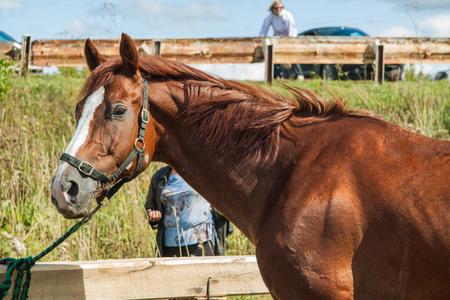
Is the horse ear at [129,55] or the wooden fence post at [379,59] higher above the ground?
the wooden fence post at [379,59]

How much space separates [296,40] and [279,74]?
1.29 meters

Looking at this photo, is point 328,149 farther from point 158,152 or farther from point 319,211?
point 158,152

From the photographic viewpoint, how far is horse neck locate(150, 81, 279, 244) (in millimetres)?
2562

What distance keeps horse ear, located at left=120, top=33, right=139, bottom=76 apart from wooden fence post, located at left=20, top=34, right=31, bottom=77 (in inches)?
268

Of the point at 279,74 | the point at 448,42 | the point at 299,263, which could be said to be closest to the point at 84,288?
the point at 299,263

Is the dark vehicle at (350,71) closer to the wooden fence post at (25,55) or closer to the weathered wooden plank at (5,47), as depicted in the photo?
the wooden fence post at (25,55)

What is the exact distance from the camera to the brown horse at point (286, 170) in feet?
7.14

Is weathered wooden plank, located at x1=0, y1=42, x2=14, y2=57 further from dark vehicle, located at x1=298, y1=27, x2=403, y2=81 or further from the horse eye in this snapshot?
the horse eye

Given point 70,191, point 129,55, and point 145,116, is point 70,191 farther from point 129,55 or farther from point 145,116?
point 129,55

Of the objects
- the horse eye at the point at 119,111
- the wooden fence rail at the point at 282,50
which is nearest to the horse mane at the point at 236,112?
the horse eye at the point at 119,111

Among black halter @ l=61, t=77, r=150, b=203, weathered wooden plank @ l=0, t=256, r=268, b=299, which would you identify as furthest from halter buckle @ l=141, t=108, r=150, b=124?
weathered wooden plank @ l=0, t=256, r=268, b=299

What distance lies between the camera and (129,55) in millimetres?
2578

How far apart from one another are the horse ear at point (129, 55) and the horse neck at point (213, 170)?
20 centimetres

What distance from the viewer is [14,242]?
4047 mm
